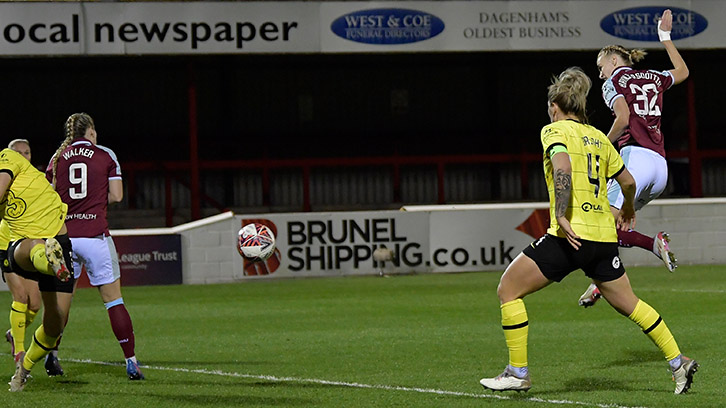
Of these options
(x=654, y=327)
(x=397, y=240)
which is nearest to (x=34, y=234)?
(x=654, y=327)

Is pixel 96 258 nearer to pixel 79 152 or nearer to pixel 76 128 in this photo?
pixel 79 152

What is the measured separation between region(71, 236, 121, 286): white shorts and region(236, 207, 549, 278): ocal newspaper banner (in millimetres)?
10612

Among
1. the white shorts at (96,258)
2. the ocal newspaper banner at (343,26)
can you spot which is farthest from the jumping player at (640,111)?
the ocal newspaper banner at (343,26)

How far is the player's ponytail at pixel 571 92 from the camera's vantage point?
24.8 feet

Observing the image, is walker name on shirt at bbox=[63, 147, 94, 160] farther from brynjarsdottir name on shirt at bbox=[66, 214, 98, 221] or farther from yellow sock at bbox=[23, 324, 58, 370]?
yellow sock at bbox=[23, 324, 58, 370]

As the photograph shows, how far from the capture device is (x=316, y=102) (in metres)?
30.4

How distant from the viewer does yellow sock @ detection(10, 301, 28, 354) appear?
8.88 metres

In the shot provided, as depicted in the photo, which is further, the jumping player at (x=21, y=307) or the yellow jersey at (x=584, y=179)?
the jumping player at (x=21, y=307)

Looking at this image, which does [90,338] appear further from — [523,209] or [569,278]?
[523,209]

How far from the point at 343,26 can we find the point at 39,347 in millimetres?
14337

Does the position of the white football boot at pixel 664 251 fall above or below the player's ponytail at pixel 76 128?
below

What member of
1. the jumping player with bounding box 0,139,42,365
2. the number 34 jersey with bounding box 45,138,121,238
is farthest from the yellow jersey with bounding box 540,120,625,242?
the jumping player with bounding box 0,139,42,365

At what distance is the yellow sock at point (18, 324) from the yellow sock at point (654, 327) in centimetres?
434

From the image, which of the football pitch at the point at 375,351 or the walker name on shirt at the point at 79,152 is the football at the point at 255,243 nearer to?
the football pitch at the point at 375,351
